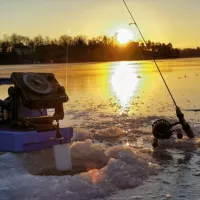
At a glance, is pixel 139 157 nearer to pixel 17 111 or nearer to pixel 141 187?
pixel 141 187

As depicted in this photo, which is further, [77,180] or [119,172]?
[119,172]

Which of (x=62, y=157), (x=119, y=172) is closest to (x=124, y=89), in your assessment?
(x=62, y=157)

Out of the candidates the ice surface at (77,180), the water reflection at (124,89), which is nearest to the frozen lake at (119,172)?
the ice surface at (77,180)

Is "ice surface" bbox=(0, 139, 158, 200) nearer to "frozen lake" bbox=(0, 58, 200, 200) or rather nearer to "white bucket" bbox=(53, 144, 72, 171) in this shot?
"frozen lake" bbox=(0, 58, 200, 200)

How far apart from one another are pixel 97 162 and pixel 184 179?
1.21 metres

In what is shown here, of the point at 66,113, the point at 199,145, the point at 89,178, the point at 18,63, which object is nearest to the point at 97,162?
the point at 89,178

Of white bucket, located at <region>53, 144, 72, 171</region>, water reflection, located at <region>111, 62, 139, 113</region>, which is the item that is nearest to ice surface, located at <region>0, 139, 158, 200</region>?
white bucket, located at <region>53, 144, 72, 171</region>

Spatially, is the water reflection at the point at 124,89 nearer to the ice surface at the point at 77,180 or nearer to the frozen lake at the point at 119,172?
the frozen lake at the point at 119,172

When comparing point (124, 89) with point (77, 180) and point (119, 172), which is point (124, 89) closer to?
point (119, 172)

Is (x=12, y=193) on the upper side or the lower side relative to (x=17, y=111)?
lower

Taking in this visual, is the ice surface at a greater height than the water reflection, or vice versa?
the water reflection

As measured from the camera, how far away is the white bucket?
5.01 m

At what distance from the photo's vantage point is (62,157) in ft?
16.5

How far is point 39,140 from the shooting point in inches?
220
